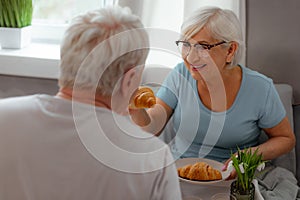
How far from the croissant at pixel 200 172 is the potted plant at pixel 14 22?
4.31 ft

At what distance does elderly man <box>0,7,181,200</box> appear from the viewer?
0.99 m

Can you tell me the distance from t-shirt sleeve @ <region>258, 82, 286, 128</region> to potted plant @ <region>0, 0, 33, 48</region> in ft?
4.11

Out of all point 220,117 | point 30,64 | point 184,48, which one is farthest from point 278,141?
point 30,64

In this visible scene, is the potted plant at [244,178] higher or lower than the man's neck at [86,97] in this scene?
lower

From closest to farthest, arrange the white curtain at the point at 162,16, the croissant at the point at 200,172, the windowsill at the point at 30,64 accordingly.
Answer: the croissant at the point at 200,172 → the white curtain at the point at 162,16 → the windowsill at the point at 30,64

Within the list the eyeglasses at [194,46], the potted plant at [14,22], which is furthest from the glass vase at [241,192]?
the potted plant at [14,22]

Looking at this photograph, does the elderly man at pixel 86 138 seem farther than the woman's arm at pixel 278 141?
No

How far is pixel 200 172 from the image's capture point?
142cm

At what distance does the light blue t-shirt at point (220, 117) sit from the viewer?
1806 mm

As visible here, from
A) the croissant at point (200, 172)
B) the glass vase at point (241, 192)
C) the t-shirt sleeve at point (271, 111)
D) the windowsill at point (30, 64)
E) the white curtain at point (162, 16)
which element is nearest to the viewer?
the glass vase at point (241, 192)

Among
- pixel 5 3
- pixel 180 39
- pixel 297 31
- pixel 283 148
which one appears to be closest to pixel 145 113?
pixel 180 39

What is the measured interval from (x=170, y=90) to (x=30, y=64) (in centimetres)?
76

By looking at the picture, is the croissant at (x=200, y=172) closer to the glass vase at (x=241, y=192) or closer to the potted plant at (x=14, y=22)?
the glass vase at (x=241, y=192)

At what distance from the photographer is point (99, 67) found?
1.01 meters
